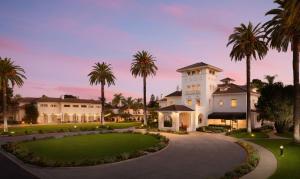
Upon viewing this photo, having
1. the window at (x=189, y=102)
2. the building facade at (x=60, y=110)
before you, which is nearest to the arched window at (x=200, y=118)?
the window at (x=189, y=102)

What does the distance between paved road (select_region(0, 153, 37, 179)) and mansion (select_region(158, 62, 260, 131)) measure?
109 feet

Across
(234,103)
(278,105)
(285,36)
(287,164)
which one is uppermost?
(285,36)

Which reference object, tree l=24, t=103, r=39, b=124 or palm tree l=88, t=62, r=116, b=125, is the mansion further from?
tree l=24, t=103, r=39, b=124

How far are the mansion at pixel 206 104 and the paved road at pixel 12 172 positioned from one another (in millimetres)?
33206

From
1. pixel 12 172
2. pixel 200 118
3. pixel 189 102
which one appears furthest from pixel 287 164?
pixel 189 102

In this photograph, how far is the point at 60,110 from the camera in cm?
9138

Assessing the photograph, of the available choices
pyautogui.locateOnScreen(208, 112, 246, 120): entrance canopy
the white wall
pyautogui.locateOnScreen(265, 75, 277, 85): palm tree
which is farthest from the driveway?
pyautogui.locateOnScreen(265, 75, 277, 85): palm tree

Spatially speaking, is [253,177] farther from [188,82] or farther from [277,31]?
[188,82]

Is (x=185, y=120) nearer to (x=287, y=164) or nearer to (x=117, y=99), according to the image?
(x=287, y=164)

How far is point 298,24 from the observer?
89.8ft

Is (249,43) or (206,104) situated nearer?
(249,43)

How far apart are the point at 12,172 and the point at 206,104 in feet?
139

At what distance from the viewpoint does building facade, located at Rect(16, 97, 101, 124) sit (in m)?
88.8

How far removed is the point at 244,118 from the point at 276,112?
7.13 metres
